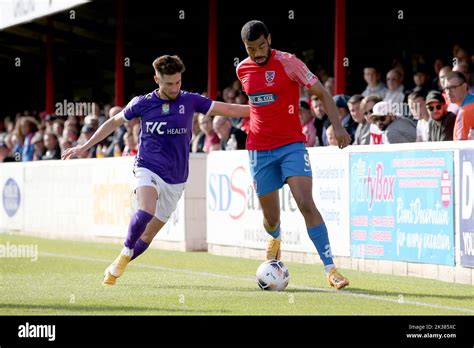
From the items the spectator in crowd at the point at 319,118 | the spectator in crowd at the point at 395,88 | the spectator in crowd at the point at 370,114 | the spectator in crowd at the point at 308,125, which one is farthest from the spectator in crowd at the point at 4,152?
the spectator in crowd at the point at 370,114

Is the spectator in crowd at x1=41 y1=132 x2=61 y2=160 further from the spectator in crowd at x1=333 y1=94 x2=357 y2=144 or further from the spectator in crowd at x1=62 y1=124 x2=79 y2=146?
the spectator in crowd at x1=333 y1=94 x2=357 y2=144

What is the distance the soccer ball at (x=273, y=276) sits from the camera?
452 inches

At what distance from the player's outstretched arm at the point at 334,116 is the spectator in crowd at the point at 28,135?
1667 cm

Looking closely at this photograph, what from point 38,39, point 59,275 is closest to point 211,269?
point 59,275

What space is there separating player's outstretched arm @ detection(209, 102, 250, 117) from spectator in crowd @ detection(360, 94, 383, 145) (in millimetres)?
3277

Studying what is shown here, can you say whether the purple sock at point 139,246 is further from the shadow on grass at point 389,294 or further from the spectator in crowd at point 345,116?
the spectator in crowd at point 345,116

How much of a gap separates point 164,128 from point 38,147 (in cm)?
1496

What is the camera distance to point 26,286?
12.3m

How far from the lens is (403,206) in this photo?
13.5m

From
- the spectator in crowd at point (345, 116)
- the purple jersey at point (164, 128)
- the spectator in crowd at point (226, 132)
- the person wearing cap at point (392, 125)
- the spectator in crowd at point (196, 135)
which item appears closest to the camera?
the purple jersey at point (164, 128)

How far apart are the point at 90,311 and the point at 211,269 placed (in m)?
5.13

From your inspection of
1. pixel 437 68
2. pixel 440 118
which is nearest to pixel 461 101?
pixel 440 118
